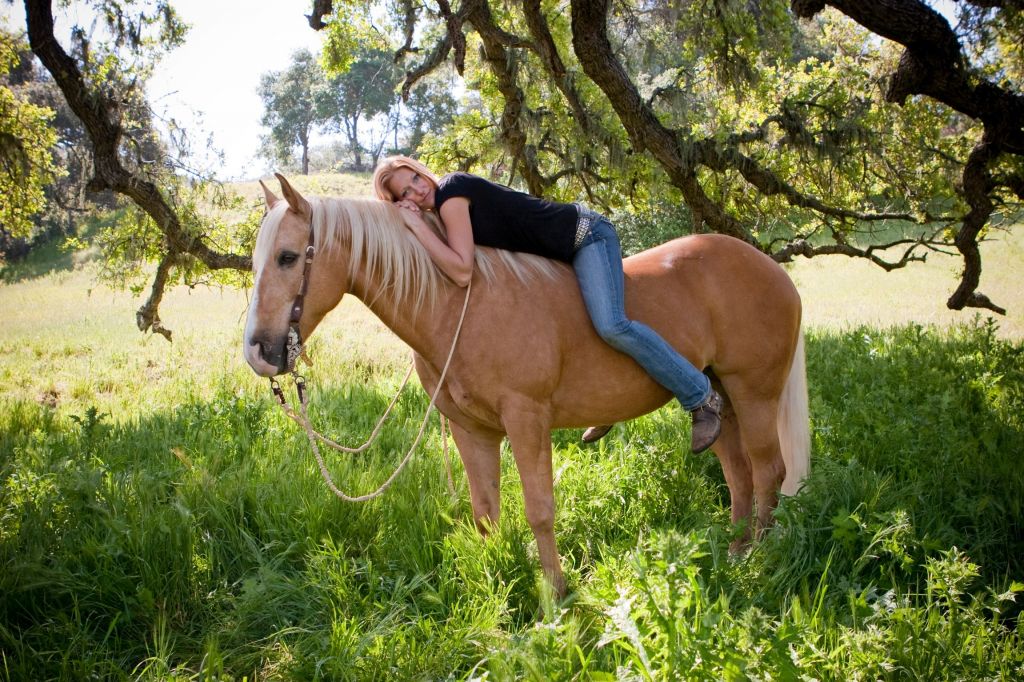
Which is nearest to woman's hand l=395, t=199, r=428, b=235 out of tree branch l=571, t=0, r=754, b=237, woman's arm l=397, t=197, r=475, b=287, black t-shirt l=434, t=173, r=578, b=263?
woman's arm l=397, t=197, r=475, b=287

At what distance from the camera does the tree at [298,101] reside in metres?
45.2

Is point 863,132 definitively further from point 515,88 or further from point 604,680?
point 604,680

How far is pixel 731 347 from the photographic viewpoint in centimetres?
387

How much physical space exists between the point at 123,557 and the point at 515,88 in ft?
21.7

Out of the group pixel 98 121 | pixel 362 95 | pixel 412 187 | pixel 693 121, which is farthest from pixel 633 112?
pixel 362 95

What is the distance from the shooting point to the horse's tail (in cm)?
411

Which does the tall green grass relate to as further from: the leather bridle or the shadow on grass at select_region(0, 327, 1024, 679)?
the leather bridle

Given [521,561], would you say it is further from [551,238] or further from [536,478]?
[551,238]

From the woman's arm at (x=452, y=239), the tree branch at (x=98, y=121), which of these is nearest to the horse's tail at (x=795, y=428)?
the woman's arm at (x=452, y=239)

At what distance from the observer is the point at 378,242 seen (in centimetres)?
315

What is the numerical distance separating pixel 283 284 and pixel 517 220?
4.16ft

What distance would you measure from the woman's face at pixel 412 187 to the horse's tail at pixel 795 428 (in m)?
2.54

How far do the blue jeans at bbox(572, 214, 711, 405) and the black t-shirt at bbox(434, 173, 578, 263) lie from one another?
0.14m

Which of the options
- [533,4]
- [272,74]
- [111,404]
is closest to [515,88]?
[533,4]
